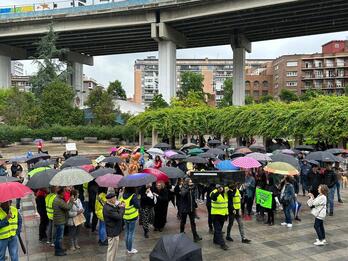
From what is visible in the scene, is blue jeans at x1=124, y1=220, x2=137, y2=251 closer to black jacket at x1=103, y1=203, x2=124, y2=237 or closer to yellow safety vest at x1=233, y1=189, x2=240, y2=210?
black jacket at x1=103, y1=203, x2=124, y2=237

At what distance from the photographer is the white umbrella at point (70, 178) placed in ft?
26.5

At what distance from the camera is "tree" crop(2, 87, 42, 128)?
46125 millimetres

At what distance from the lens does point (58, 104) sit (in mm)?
47406

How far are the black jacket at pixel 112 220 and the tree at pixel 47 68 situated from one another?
4918 centimetres

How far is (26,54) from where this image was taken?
2616 inches

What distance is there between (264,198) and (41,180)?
5961 millimetres

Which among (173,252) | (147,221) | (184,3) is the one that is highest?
(184,3)

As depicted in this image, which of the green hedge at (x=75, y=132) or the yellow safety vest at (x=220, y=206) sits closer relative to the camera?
the yellow safety vest at (x=220, y=206)

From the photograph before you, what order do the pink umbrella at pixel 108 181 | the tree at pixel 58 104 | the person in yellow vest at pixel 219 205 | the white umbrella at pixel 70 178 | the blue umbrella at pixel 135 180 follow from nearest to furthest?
the white umbrella at pixel 70 178, the blue umbrella at pixel 135 180, the pink umbrella at pixel 108 181, the person in yellow vest at pixel 219 205, the tree at pixel 58 104

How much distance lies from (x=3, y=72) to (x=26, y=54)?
6.84m

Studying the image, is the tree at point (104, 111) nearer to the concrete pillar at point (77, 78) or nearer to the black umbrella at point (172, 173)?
the concrete pillar at point (77, 78)

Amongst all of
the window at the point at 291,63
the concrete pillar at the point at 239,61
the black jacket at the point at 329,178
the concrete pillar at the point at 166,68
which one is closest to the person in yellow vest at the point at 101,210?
the black jacket at the point at 329,178

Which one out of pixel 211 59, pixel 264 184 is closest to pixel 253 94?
pixel 211 59

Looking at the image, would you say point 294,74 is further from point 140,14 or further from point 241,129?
point 241,129
